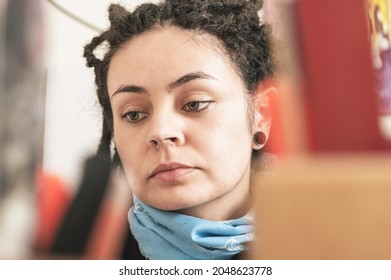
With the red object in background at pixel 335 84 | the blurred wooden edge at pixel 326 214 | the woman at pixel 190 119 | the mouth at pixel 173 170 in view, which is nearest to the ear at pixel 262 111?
the woman at pixel 190 119

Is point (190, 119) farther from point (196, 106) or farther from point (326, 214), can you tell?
point (326, 214)

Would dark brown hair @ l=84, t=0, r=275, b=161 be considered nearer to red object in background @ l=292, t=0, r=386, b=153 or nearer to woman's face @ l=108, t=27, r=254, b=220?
woman's face @ l=108, t=27, r=254, b=220

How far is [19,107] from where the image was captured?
84 cm

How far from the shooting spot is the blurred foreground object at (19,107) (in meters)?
0.81

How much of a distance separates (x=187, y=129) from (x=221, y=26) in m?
0.17

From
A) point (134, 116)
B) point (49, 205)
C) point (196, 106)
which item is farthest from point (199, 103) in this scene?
point (49, 205)

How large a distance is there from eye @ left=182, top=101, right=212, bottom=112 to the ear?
8cm

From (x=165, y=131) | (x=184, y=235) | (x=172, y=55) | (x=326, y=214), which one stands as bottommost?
(x=326, y=214)

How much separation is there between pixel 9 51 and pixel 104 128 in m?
0.20

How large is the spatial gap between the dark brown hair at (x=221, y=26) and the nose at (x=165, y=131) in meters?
0.08

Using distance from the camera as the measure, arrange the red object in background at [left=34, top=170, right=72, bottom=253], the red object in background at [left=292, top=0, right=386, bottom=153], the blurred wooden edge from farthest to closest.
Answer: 1. the red object in background at [left=34, top=170, right=72, bottom=253]
2. the red object in background at [left=292, top=0, right=386, bottom=153]
3. the blurred wooden edge

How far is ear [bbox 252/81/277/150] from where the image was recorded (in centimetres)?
78

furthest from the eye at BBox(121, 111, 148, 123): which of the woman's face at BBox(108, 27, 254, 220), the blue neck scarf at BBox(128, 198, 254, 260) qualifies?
the blue neck scarf at BBox(128, 198, 254, 260)

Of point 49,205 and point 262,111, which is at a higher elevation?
point 262,111
